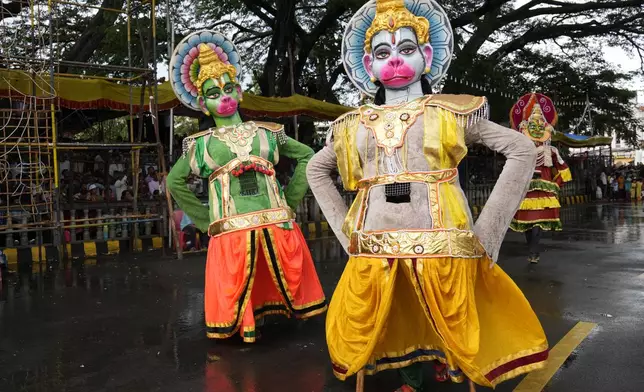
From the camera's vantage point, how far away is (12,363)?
4.15 meters

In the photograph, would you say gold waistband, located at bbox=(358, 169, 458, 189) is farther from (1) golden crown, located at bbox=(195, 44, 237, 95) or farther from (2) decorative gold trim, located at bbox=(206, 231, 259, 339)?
(1) golden crown, located at bbox=(195, 44, 237, 95)

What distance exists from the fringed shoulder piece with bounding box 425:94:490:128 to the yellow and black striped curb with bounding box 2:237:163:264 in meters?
8.20

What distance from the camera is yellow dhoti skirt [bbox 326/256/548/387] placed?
269cm

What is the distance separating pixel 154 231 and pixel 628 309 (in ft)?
27.9

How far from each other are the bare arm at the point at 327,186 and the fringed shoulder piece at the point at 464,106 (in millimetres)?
641

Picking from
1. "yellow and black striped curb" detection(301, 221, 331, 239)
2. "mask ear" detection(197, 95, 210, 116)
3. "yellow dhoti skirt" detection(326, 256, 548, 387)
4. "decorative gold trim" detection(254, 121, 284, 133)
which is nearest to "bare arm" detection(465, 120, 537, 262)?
"yellow dhoti skirt" detection(326, 256, 548, 387)

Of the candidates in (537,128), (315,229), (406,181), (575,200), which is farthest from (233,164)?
(575,200)

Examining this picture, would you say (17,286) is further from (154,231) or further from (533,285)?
(533,285)

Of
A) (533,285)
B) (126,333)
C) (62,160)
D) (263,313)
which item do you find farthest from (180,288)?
(62,160)

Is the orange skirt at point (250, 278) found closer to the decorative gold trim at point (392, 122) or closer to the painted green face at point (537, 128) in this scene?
the decorative gold trim at point (392, 122)

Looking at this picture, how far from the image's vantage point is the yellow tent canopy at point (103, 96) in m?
9.18

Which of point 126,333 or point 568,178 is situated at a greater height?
point 568,178

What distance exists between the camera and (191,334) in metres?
4.79

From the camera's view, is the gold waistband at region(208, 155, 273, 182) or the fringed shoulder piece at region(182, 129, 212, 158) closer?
the gold waistband at region(208, 155, 273, 182)
